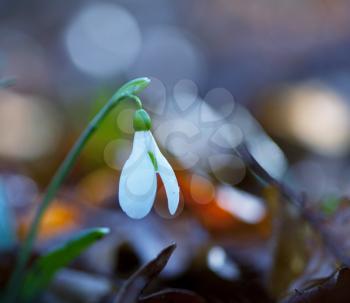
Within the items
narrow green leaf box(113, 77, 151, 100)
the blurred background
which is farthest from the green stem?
the blurred background

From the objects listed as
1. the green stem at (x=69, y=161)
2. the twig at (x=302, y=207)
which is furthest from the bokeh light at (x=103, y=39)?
the green stem at (x=69, y=161)

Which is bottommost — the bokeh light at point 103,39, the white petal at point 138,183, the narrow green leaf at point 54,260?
the bokeh light at point 103,39

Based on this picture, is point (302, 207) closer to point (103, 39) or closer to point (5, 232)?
point (5, 232)

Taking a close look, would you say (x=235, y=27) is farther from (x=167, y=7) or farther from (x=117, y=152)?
(x=117, y=152)

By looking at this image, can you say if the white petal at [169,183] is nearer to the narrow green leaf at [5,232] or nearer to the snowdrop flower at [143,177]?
the snowdrop flower at [143,177]

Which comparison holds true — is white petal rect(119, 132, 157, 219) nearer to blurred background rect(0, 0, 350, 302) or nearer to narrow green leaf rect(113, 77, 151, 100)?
narrow green leaf rect(113, 77, 151, 100)

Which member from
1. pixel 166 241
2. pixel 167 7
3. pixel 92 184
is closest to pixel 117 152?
pixel 92 184

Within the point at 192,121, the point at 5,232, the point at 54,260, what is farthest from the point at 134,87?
the point at 192,121

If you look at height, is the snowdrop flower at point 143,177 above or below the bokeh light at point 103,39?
above
